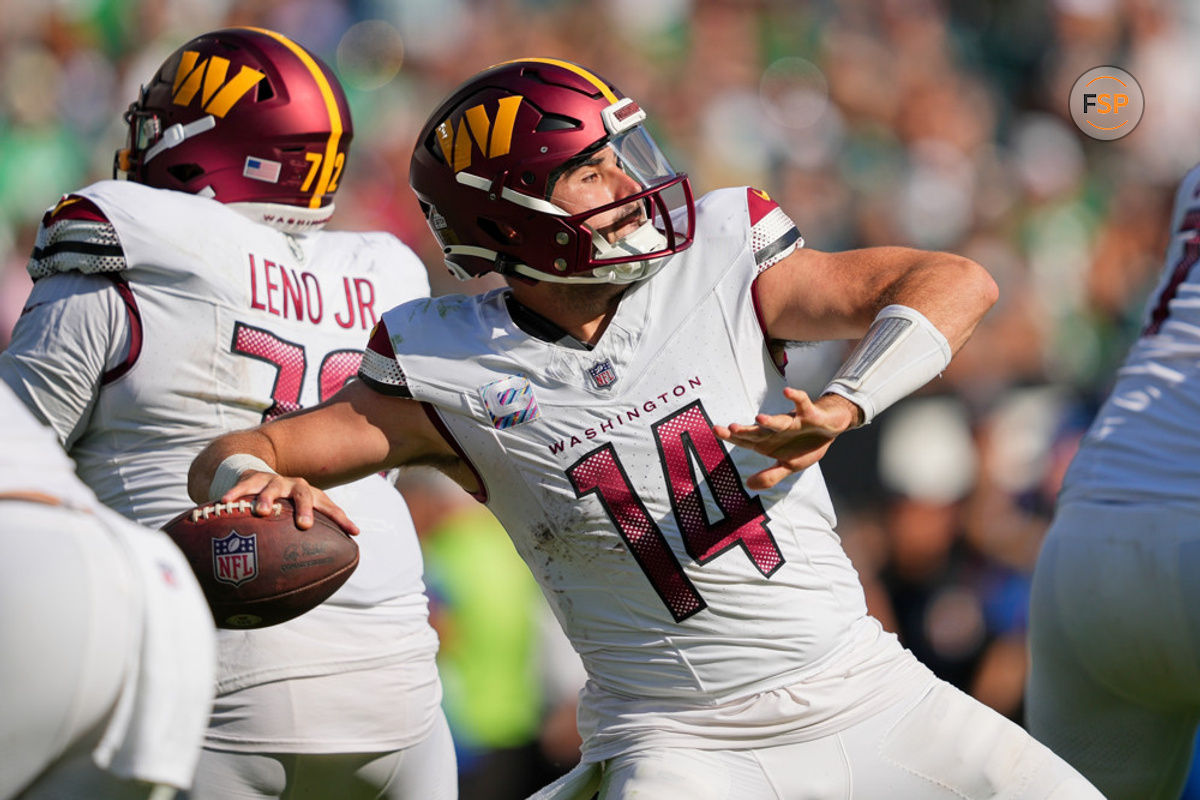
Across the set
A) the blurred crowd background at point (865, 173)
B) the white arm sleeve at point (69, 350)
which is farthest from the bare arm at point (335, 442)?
the blurred crowd background at point (865, 173)

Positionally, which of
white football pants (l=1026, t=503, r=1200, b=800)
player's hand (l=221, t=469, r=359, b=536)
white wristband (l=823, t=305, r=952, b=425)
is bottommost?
white football pants (l=1026, t=503, r=1200, b=800)

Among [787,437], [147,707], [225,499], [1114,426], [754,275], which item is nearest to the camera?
[147,707]

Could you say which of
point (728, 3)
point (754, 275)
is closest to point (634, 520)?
point (754, 275)

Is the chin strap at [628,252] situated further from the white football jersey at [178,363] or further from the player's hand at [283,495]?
the white football jersey at [178,363]

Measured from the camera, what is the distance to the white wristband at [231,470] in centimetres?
290

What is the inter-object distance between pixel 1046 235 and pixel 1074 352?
0.89 metres

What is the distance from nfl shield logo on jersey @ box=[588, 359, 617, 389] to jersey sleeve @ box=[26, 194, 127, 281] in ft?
4.06

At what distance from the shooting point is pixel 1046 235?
8938 mm

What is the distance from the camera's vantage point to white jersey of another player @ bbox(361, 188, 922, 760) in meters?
2.85

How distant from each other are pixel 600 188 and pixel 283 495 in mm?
950

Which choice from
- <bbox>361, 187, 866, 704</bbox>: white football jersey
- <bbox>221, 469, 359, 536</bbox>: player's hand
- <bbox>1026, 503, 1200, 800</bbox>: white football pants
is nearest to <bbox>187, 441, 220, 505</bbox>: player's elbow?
<bbox>221, 469, 359, 536</bbox>: player's hand

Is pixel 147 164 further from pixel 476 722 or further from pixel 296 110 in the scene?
pixel 476 722

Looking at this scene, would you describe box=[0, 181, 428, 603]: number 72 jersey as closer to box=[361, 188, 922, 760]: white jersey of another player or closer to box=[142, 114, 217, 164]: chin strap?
box=[142, 114, 217, 164]: chin strap

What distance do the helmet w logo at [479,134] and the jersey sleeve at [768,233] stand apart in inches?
21.2
